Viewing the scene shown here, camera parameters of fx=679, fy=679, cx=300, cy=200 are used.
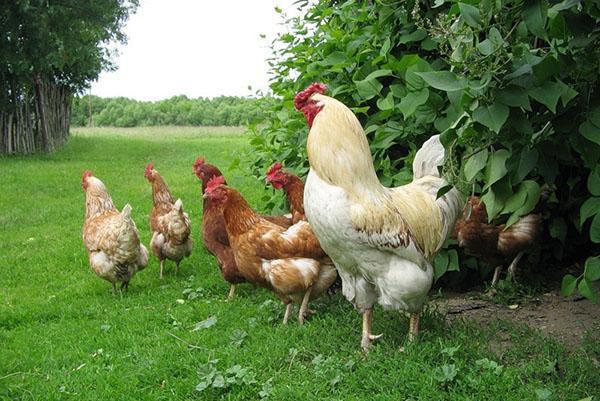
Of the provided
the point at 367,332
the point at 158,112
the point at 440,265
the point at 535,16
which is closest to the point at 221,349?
the point at 367,332

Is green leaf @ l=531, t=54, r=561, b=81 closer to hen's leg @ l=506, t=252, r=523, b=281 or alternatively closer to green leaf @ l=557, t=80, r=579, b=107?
green leaf @ l=557, t=80, r=579, b=107

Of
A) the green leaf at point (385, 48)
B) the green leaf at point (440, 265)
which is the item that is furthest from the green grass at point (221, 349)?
the green leaf at point (385, 48)

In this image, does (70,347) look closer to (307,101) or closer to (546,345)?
(307,101)

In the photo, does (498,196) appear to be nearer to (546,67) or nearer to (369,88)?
(546,67)

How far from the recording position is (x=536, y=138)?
10.8 ft

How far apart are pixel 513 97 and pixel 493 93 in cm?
8

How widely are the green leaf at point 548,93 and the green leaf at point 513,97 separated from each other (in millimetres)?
34

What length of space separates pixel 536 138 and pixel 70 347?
11.6 ft

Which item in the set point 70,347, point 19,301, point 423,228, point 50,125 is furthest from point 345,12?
point 50,125

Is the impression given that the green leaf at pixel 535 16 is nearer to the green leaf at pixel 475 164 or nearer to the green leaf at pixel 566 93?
the green leaf at pixel 566 93

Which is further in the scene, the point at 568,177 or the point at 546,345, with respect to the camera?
the point at 568,177

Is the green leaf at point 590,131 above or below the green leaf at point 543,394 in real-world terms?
above

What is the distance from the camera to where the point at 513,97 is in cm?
271

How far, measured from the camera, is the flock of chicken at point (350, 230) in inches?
151
